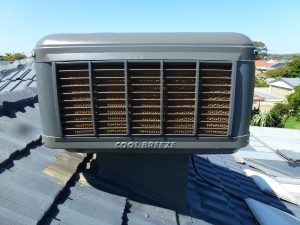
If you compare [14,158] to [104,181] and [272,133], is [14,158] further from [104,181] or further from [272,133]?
[272,133]

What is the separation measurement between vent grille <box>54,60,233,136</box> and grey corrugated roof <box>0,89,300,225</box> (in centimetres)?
44

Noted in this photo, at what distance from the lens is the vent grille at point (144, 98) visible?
1.92 metres

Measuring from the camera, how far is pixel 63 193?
7.09 feet

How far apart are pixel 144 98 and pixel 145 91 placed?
0.15 ft

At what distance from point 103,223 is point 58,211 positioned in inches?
11.0

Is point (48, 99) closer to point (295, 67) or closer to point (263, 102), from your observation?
point (263, 102)

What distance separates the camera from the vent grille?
6.29ft

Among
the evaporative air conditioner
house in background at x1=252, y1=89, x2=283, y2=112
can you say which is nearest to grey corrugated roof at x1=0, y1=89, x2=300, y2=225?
the evaporative air conditioner

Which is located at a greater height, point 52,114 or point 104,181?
point 52,114

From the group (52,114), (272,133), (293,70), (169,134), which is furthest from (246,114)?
(293,70)

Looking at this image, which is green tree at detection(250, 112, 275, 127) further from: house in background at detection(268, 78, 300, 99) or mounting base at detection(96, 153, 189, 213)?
mounting base at detection(96, 153, 189, 213)

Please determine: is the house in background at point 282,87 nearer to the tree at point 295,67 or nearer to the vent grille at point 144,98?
the tree at point 295,67

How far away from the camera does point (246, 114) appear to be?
2010 mm

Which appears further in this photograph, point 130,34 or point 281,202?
point 281,202
